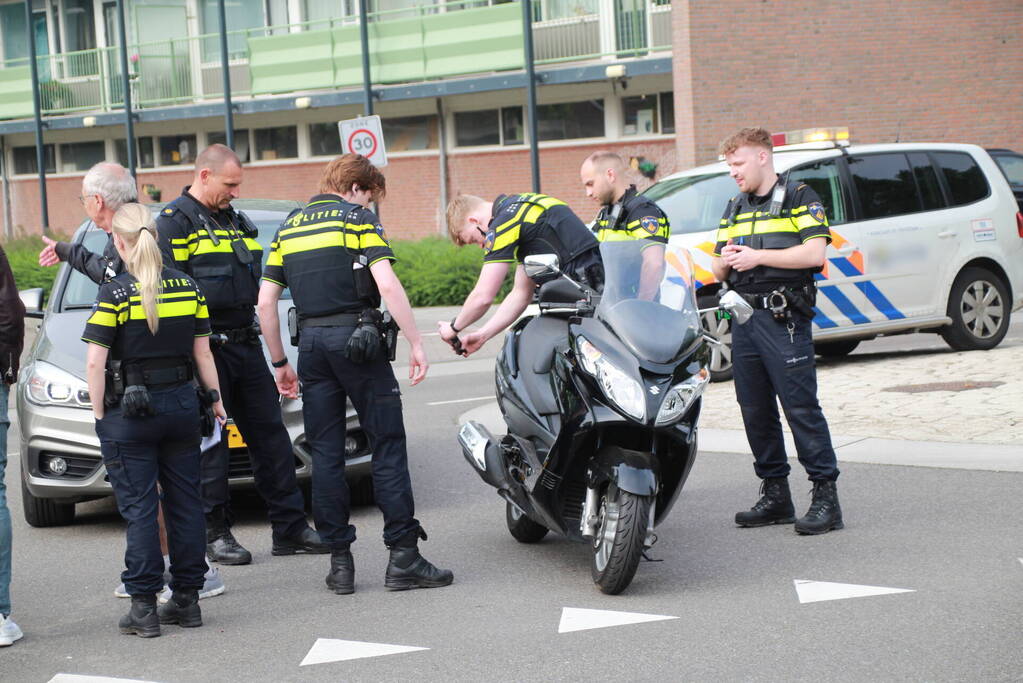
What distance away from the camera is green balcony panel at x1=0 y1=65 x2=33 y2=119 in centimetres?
3719

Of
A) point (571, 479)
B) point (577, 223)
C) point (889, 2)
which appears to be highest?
point (889, 2)

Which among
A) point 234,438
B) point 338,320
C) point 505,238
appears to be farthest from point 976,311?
point 338,320

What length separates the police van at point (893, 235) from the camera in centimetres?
1177

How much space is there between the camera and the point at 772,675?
465 centimetres

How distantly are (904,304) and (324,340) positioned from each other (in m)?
7.54

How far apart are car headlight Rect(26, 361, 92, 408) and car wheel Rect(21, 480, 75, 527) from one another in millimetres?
560

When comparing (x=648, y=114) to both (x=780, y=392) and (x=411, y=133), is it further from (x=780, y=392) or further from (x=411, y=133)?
(x=780, y=392)

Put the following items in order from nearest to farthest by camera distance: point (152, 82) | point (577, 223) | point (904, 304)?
point (577, 223), point (904, 304), point (152, 82)

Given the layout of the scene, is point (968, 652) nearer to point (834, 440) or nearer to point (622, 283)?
point (622, 283)

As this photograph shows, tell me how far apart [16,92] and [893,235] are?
3083 centimetres

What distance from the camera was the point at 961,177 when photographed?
42.0ft

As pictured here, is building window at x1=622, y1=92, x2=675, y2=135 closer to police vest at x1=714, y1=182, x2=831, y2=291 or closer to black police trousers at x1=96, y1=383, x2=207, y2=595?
police vest at x1=714, y1=182, x2=831, y2=291

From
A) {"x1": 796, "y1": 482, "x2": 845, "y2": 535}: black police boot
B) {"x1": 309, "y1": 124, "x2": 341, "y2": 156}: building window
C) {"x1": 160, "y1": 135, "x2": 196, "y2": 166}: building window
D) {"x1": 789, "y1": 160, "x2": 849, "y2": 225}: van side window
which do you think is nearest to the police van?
{"x1": 789, "y1": 160, "x2": 849, "y2": 225}: van side window

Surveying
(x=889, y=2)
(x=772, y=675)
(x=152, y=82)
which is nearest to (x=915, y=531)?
(x=772, y=675)
